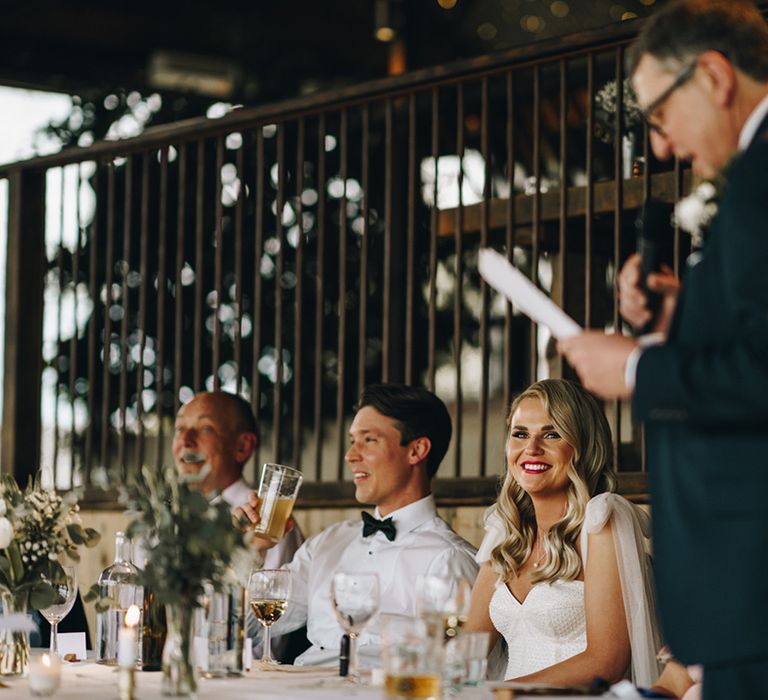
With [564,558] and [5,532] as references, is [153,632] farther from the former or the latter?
[564,558]

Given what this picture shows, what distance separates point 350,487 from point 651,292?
2.95 m

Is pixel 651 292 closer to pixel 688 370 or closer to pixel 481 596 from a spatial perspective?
pixel 688 370

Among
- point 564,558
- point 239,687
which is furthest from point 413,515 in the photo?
point 239,687

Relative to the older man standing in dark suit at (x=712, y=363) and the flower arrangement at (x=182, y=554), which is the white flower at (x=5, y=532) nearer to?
the flower arrangement at (x=182, y=554)

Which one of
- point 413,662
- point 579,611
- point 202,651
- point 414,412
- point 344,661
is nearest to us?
point 413,662

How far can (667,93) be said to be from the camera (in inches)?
75.5

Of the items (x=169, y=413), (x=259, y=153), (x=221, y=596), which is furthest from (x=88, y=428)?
(x=221, y=596)

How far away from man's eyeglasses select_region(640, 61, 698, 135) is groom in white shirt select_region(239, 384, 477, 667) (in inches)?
76.8

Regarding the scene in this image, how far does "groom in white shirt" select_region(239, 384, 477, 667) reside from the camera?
375 centimetres

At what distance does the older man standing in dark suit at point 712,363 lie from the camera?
1.74 metres

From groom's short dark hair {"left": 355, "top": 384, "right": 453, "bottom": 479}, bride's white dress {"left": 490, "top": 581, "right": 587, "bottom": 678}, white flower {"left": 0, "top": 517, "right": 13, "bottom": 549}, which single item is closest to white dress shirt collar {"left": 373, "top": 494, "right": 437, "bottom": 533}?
groom's short dark hair {"left": 355, "top": 384, "right": 453, "bottom": 479}

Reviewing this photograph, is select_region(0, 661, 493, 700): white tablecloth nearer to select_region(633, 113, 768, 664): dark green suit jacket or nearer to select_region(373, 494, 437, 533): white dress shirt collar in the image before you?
select_region(633, 113, 768, 664): dark green suit jacket

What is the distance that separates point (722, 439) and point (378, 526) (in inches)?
83.2

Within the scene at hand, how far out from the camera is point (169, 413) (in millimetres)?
6535
